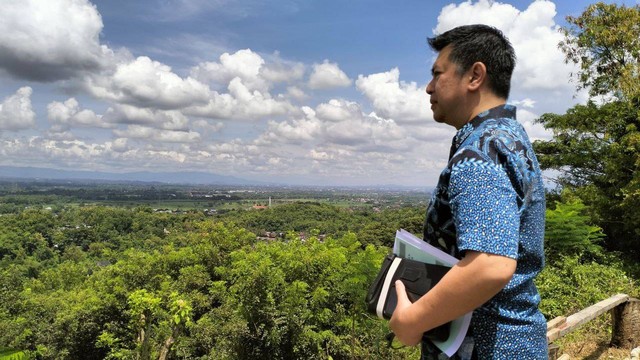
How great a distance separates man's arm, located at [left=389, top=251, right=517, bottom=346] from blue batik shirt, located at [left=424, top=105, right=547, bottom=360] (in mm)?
23

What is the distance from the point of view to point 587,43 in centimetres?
1220

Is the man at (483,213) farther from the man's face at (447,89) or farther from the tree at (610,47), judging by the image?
the tree at (610,47)

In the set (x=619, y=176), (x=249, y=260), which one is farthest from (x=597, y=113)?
(x=249, y=260)

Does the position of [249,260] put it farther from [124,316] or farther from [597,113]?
[597,113]

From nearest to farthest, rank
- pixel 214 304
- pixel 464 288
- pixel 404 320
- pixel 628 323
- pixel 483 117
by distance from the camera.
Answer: pixel 464 288, pixel 404 320, pixel 483 117, pixel 628 323, pixel 214 304

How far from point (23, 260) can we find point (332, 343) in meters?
47.2

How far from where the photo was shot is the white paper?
0.96 meters

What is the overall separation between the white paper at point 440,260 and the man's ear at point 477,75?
0.43 m

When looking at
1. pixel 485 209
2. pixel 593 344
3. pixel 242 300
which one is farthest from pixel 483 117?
pixel 242 300

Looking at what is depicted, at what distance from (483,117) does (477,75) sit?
0.11 m

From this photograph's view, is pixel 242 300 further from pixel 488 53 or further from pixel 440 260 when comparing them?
pixel 488 53

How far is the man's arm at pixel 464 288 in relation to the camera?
33.3 inches

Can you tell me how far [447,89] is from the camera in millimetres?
1113

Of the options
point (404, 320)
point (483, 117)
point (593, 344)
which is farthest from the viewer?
point (593, 344)
